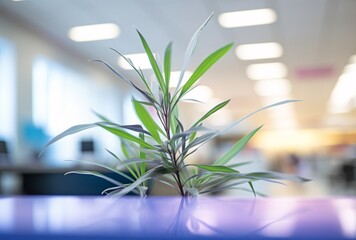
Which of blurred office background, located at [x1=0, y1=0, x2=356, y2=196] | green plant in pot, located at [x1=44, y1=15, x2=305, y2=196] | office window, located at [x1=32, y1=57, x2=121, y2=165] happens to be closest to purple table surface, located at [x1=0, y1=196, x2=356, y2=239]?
green plant in pot, located at [x1=44, y1=15, x2=305, y2=196]

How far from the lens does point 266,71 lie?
7984 millimetres

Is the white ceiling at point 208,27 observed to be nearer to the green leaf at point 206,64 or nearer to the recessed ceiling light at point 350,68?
the recessed ceiling light at point 350,68

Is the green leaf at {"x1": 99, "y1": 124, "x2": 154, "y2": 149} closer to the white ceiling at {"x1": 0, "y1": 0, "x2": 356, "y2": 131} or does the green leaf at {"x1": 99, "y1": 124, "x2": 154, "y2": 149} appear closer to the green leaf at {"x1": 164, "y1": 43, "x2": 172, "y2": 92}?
the green leaf at {"x1": 164, "y1": 43, "x2": 172, "y2": 92}

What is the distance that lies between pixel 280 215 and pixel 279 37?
5.56 metres

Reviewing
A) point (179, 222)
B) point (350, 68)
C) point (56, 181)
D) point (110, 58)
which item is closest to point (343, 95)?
point (350, 68)

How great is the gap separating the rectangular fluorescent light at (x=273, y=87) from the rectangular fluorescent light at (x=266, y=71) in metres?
0.48

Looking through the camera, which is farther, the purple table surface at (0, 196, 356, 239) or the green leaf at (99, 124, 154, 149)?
the green leaf at (99, 124, 154, 149)

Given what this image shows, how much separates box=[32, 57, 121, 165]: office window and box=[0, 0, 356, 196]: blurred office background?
0.06 ft

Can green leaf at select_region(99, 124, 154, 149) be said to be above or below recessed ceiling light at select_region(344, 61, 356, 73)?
below

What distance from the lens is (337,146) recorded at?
66.4 feet

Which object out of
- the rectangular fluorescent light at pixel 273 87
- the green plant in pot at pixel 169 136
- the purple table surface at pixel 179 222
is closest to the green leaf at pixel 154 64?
the green plant in pot at pixel 169 136

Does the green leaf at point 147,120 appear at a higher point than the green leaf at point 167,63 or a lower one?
lower

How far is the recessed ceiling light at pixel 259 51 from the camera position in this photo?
6.15 meters

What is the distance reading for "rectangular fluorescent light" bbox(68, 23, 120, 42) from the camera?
205 inches
